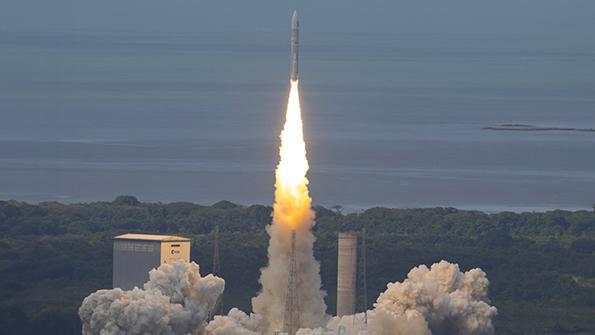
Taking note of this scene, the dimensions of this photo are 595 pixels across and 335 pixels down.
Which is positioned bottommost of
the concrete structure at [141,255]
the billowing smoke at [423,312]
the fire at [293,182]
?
the billowing smoke at [423,312]

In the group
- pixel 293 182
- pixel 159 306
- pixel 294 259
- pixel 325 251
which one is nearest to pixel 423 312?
pixel 294 259

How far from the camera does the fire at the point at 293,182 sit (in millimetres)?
83562

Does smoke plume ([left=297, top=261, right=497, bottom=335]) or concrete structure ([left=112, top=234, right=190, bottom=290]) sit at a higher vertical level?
concrete structure ([left=112, top=234, right=190, bottom=290])

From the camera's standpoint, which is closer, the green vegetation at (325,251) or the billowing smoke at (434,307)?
the billowing smoke at (434,307)

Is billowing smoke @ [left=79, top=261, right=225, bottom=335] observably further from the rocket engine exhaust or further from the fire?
the fire

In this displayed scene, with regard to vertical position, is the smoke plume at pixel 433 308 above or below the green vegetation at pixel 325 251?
below

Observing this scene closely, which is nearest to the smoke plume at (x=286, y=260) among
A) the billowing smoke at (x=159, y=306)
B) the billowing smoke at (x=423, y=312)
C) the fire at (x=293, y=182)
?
the fire at (x=293, y=182)

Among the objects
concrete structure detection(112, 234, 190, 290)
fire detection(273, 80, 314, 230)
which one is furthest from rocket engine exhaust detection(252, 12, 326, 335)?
concrete structure detection(112, 234, 190, 290)

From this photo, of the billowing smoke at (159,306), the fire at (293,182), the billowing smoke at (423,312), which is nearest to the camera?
the billowing smoke at (159,306)

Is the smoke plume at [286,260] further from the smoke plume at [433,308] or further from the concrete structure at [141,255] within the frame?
the concrete structure at [141,255]

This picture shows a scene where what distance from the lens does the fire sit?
3290 inches

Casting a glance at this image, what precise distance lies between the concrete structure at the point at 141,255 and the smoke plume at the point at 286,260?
8200 mm

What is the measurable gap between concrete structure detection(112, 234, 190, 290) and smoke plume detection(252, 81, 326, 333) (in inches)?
323

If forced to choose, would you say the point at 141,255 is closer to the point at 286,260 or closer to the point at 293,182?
the point at 293,182
